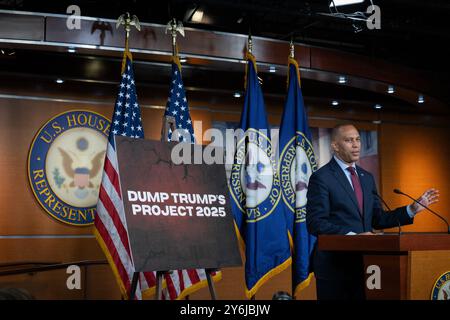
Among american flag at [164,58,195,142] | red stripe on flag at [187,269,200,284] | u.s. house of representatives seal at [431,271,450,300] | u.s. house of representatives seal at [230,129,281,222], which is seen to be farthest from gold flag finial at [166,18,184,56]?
u.s. house of representatives seal at [431,271,450,300]

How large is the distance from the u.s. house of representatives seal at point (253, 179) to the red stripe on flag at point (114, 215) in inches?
62.5

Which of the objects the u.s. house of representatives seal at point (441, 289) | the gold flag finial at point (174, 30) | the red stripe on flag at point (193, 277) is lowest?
the red stripe on flag at point (193, 277)

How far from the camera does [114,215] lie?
12.2 ft

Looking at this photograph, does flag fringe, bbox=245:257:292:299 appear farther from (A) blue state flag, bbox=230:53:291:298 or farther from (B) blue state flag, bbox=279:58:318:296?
(B) blue state flag, bbox=279:58:318:296

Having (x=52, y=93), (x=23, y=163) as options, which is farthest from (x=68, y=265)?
(x=52, y=93)

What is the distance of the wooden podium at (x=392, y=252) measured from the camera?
2801mm

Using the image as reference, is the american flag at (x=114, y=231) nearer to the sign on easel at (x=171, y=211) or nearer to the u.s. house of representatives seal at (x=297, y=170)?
the sign on easel at (x=171, y=211)

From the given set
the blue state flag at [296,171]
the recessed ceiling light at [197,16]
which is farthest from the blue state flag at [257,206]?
the recessed ceiling light at [197,16]

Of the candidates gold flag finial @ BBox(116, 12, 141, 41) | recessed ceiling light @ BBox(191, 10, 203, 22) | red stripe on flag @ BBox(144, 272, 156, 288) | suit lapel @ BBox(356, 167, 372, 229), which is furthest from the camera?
recessed ceiling light @ BBox(191, 10, 203, 22)

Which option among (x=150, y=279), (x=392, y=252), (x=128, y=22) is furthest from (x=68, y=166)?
(x=392, y=252)

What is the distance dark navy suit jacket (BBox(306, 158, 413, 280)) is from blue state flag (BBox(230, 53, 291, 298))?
1.42 m

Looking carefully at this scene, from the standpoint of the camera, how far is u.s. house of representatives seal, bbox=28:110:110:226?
630 centimetres

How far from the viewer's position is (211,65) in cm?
585
